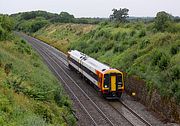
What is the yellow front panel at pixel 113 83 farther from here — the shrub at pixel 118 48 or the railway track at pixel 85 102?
the shrub at pixel 118 48

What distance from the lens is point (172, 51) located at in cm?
3238

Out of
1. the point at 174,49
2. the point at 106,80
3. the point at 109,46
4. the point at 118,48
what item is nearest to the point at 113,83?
the point at 106,80

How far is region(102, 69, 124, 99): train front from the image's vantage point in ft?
101

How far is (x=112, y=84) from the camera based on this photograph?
31.1m

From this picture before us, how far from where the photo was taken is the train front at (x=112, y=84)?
101 feet

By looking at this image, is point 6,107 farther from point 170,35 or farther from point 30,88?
point 170,35

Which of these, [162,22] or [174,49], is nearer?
[174,49]

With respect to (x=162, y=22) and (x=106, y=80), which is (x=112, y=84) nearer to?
(x=106, y=80)

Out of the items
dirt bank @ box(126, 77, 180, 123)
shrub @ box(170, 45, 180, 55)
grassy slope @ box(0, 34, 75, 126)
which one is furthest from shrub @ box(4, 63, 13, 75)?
shrub @ box(170, 45, 180, 55)

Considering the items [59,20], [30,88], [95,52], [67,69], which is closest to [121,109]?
[30,88]

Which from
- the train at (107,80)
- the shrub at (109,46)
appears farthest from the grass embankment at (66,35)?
the train at (107,80)

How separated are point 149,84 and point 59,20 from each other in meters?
106

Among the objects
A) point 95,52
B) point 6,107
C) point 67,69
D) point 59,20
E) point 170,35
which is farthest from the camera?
point 59,20

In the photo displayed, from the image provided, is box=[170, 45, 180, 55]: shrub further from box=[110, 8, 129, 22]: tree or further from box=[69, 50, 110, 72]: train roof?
box=[110, 8, 129, 22]: tree
